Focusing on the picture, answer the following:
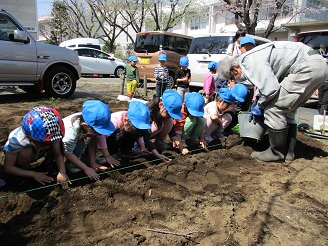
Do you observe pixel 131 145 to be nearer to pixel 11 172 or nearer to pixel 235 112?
pixel 11 172

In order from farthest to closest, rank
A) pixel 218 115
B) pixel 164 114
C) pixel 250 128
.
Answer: pixel 218 115 → pixel 250 128 → pixel 164 114

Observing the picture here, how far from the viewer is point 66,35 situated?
33938mm

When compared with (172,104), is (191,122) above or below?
below

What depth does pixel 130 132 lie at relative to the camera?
304 centimetres

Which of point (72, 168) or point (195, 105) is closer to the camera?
point (72, 168)

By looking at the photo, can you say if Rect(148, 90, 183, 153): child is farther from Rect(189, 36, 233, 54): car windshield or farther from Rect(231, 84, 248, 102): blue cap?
Rect(189, 36, 233, 54): car windshield

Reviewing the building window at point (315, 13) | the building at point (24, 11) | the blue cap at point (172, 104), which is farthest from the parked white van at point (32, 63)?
the building window at point (315, 13)

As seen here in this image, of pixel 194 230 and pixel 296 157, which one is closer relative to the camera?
pixel 194 230

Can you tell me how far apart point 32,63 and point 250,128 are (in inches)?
183

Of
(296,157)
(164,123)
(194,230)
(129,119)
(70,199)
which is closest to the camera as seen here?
(194,230)

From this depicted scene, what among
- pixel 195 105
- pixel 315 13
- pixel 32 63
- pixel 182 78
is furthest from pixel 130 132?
pixel 315 13

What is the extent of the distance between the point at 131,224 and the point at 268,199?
1245 mm

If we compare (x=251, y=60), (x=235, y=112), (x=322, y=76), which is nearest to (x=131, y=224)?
(x=251, y=60)

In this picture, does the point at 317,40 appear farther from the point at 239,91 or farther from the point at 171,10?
the point at 171,10
